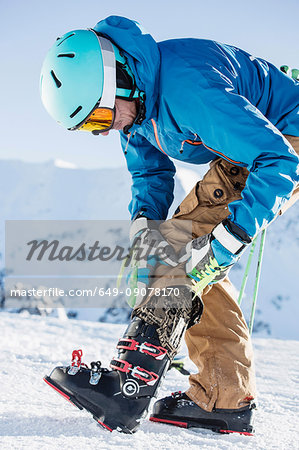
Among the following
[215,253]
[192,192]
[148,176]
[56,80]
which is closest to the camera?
[215,253]

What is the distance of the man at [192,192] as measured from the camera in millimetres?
1392

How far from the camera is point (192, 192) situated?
73.2 inches

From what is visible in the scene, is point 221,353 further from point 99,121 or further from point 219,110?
point 99,121

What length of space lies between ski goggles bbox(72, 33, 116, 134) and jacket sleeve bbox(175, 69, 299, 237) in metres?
0.39

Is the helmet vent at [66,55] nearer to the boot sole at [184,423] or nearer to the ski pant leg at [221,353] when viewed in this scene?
the ski pant leg at [221,353]

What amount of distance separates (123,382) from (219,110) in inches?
39.9

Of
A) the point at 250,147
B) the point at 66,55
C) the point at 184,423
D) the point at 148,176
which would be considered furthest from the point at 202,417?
the point at 66,55

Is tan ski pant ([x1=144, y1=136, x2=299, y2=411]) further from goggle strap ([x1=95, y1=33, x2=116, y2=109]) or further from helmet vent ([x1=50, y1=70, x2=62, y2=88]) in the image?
helmet vent ([x1=50, y1=70, x2=62, y2=88])

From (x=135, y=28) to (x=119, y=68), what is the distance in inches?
6.7

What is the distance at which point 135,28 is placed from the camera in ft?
5.46

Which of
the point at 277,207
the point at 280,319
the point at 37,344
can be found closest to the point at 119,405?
the point at 277,207

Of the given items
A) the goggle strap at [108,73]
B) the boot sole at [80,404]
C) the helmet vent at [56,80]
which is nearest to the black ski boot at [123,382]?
the boot sole at [80,404]

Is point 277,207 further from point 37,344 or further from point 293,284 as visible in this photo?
point 293,284

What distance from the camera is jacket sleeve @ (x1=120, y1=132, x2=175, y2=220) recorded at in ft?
7.11
